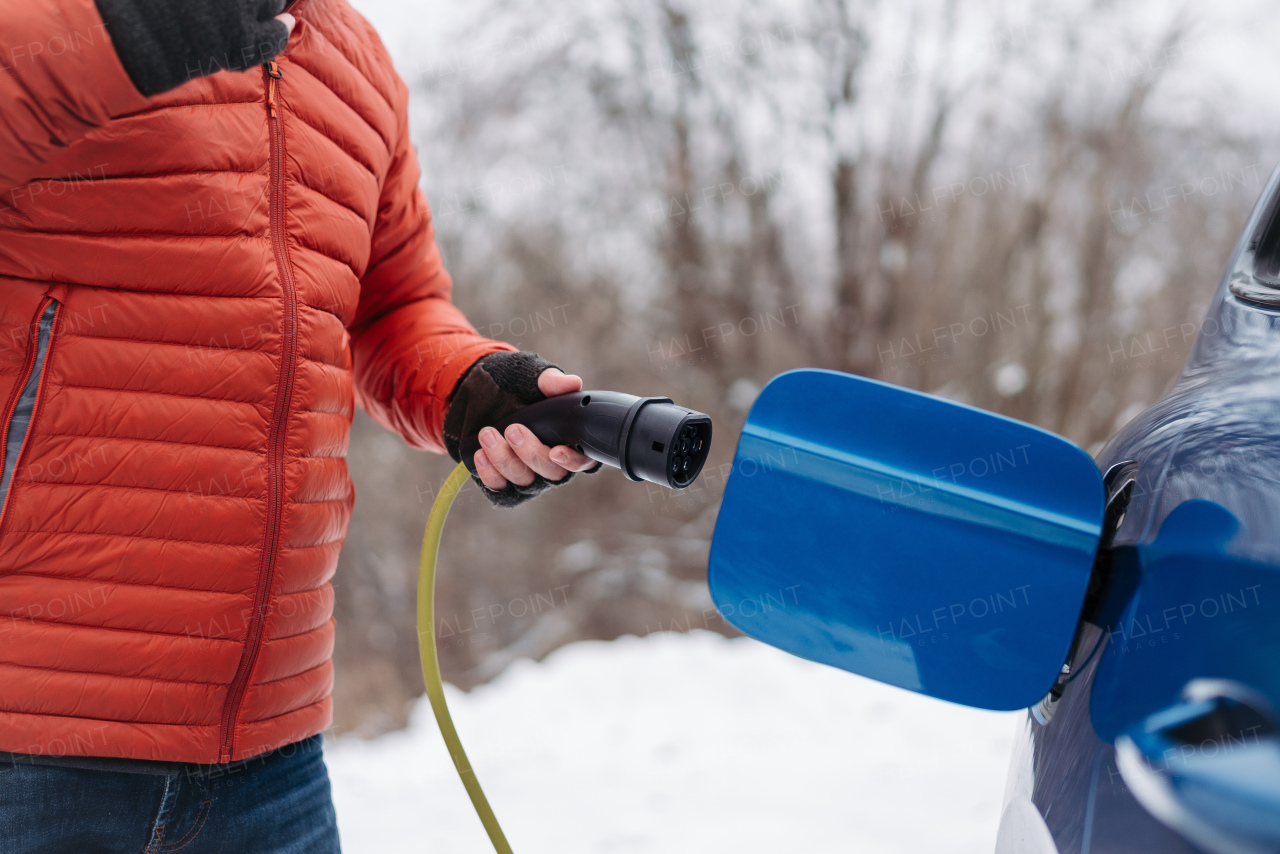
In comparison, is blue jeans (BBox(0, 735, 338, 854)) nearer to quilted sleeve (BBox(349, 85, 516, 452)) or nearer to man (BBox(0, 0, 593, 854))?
man (BBox(0, 0, 593, 854))

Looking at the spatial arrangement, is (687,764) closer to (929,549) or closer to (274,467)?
(274,467)

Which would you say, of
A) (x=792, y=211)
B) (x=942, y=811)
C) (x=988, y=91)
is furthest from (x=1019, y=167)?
(x=942, y=811)

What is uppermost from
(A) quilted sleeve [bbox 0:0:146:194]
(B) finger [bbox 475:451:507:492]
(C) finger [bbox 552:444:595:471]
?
(A) quilted sleeve [bbox 0:0:146:194]

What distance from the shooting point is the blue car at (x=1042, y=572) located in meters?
0.73

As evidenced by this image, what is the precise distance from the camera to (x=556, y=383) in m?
1.23

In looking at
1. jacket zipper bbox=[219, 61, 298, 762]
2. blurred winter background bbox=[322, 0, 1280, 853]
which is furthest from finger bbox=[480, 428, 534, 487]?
blurred winter background bbox=[322, 0, 1280, 853]

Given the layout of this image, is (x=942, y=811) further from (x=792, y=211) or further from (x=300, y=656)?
(x=792, y=211)

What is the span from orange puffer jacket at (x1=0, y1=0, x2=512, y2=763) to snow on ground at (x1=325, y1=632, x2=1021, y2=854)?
1.85 metres

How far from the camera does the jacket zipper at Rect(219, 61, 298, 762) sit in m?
1.08

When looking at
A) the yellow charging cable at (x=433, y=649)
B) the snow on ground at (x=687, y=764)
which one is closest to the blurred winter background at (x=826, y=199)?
the snow on ground at (x=687, y=764)

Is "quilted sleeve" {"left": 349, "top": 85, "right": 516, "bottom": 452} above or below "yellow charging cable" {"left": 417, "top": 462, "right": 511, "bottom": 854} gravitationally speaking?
above

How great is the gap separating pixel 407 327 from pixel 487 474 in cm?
36

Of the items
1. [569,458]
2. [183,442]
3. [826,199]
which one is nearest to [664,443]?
[569,458]

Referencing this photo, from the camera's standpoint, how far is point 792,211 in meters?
6.98
